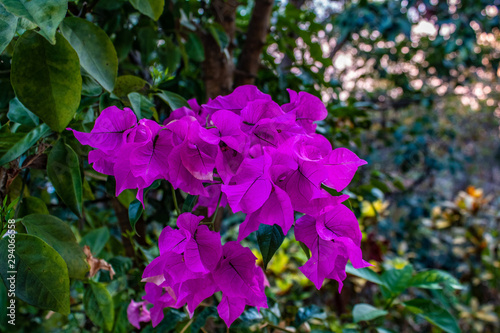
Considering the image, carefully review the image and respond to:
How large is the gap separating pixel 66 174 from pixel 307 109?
0.97ft

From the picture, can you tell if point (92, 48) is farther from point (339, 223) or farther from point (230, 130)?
point (339, 223)

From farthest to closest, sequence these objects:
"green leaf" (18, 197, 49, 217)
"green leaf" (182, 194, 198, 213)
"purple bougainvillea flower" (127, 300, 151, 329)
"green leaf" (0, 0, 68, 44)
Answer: "purple bougainvillea flower" (127, 300, 151, 329), "green leaf" (18, 197, 49, 217), "green leaf" (182, 194, 198, 213), "green leaf" (0, 0, 68, 44)

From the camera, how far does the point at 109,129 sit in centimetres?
35

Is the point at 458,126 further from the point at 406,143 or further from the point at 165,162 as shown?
the point at 165,162

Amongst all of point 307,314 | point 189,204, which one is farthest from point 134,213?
point 307,314

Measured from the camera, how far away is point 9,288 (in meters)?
0.36

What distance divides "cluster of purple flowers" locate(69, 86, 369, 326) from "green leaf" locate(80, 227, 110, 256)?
396 mm

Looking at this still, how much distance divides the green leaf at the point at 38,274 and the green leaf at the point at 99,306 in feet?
0.78

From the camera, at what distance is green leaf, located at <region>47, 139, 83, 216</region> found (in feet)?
1.44

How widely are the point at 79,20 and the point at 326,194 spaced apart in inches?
13.9

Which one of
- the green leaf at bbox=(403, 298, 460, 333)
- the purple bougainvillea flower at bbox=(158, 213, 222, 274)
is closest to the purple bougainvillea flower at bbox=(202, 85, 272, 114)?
the purple bougainvillea flower at bbox=(158, 213, 222, 274)

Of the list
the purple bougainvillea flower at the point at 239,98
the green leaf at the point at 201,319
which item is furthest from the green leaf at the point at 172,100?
the green leaf at the point at 201,319

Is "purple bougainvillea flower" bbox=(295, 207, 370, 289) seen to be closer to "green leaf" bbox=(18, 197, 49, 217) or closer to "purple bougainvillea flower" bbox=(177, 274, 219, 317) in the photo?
"purple bougainvillea flower" bbox=(177, 274, 219, 317)

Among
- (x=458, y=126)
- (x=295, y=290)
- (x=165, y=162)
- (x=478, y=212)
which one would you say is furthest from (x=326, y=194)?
(x=458, y=126)
